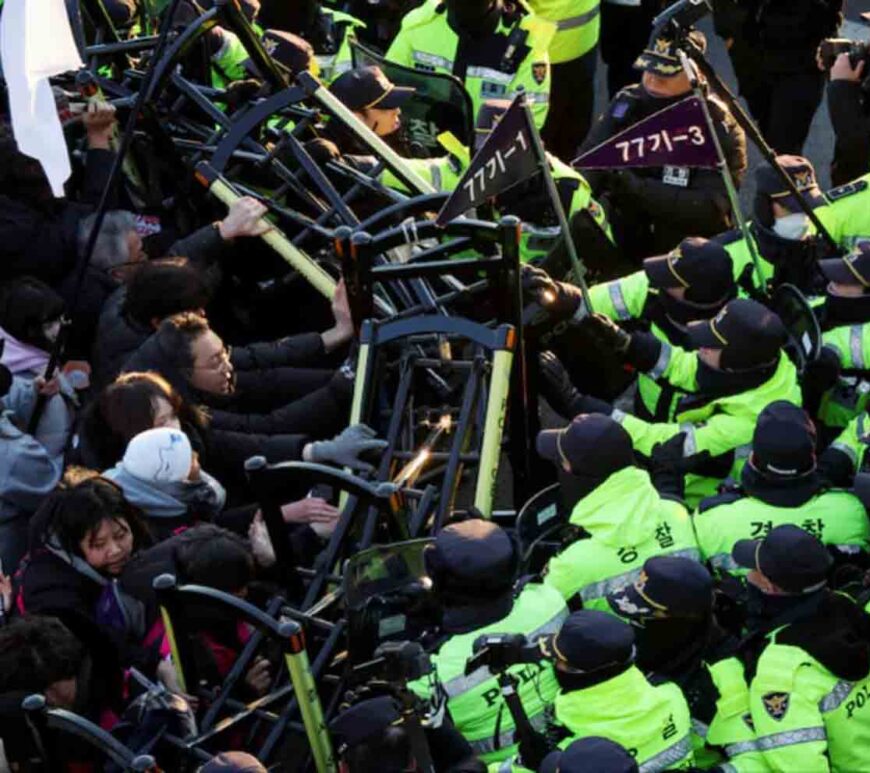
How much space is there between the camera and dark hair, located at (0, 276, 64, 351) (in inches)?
252

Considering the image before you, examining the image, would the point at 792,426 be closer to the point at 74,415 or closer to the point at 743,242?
the point at 743,242

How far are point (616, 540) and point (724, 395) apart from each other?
1085 millimetres

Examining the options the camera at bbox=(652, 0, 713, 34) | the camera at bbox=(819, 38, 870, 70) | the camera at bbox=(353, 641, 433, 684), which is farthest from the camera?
the camera at bbox=(819, 38, 870, 70)

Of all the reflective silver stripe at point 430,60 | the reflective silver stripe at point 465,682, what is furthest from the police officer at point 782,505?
the reflective silver stripe at point 430,60

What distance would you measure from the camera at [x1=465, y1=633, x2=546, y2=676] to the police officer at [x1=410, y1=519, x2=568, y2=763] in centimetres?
17

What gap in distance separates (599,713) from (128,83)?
420 cm

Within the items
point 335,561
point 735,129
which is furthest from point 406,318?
point 735,129

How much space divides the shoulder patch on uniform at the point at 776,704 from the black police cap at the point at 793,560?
37 cm

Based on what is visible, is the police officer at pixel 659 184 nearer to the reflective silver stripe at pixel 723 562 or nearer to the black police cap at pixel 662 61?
the black police cap at pixel 662 61

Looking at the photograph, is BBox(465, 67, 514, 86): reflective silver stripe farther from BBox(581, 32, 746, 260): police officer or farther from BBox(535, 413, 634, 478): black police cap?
BBox(535, 413, 634, 478): black police cap

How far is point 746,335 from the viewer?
5922mm

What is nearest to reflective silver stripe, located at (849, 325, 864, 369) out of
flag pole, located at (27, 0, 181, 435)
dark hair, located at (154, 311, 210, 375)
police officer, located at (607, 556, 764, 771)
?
police officer, located at (607, 556, 764, 771)

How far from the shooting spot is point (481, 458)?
18.0 ft

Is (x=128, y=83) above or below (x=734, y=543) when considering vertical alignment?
above
